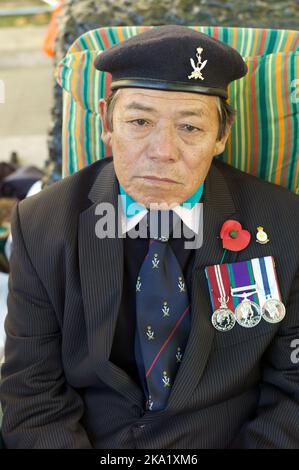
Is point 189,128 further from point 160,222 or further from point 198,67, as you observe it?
point 160,222

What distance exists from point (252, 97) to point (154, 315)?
676mm

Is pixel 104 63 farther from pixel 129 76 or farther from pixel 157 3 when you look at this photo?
pixel 157 3

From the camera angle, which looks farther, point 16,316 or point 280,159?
point 280,159

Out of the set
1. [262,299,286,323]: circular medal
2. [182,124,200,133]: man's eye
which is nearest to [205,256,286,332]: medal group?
[262,299,286,323]: circular medal

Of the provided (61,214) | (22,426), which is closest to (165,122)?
(61,214)

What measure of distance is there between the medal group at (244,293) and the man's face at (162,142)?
21 cm

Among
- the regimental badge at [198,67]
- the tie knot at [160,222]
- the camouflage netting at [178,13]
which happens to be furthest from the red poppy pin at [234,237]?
the camouflage netting at [178,13]

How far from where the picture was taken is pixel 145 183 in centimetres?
128

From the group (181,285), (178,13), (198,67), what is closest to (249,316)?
(181,285)

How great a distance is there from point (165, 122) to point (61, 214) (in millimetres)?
348

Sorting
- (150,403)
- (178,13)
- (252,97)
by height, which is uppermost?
(178,13)

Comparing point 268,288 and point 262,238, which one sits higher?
point 262,238

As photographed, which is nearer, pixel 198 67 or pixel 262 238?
pixel 198 67

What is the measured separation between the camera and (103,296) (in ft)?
4.42
